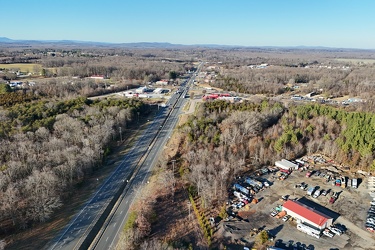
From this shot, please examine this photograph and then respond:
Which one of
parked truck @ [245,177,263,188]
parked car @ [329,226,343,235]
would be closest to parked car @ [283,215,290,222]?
parked car @ [329,226,343,235]

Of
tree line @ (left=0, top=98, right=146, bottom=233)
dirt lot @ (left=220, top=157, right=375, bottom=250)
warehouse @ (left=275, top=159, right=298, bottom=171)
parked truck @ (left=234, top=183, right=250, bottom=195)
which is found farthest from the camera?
warehouse @ (left=275, top=159, right=298, bottom=171)

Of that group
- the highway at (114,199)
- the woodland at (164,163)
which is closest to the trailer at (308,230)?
the woodland at (164,163)

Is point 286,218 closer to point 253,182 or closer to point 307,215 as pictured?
point 307,215

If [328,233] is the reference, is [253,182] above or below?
above

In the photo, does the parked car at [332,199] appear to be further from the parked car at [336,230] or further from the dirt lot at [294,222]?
the parked car at [336,230]

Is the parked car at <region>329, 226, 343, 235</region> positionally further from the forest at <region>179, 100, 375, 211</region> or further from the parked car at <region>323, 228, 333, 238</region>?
the forest at <region>179, 100, 375, 211</region>

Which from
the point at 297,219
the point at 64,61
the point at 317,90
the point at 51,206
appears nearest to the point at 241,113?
the point at 297,219

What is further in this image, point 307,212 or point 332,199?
point 332,199

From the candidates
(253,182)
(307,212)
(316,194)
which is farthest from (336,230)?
(253,182)
